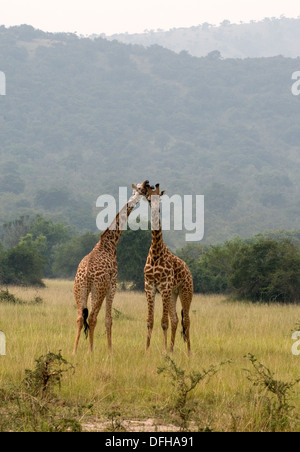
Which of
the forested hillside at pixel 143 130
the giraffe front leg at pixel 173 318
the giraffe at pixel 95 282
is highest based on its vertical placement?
the forested hillside at pixel 143 130

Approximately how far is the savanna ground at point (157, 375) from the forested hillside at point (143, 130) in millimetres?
59216

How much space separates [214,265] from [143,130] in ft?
380

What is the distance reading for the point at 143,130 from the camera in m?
139

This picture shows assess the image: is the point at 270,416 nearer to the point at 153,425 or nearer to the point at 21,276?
the point at 153,425

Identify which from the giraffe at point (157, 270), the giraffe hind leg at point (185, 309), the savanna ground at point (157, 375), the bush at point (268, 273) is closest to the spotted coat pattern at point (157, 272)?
the giraffe at point (157, 270)

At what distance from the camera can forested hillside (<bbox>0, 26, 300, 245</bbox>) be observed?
96.0 m

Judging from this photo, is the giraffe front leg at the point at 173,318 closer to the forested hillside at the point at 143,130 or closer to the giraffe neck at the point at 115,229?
the giraffe neck at the point at 115,229

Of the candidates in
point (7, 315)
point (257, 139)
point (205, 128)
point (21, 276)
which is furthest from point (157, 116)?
point (7, 315)

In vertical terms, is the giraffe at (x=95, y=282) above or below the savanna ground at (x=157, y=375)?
above

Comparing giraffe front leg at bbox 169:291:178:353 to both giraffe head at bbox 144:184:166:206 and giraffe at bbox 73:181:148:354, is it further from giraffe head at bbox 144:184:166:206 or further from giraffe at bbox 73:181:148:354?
giraffe head at bbox 144:184:166:206

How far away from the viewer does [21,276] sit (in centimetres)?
2484

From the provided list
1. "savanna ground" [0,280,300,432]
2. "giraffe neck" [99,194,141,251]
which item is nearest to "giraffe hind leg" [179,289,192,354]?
"savanna ground" [0,280,300,432]

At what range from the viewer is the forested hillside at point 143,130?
9600 cm

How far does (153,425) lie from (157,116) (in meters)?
140
